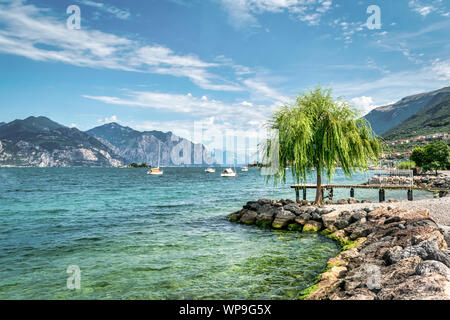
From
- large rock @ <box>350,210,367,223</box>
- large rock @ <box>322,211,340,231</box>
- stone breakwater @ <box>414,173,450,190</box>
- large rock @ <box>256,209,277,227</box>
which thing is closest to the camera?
large rock @ <box>350,210,367,223</box>

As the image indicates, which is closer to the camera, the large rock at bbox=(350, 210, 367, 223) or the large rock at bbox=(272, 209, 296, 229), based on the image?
the large rock at bbox=(350, 210, 367, 223)

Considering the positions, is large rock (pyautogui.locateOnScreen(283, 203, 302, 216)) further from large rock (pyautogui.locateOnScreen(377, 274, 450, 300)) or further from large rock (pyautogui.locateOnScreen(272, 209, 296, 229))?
large rock (pyautogui.locateOnScreen(377, 274, 450, 300))

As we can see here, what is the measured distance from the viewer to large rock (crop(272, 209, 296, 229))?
18.4m

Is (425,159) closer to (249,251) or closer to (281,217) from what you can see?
(281,217)

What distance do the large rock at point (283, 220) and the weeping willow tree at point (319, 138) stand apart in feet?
11.5

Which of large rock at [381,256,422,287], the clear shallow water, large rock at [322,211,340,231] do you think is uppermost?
large rock at [381,256,422,287]

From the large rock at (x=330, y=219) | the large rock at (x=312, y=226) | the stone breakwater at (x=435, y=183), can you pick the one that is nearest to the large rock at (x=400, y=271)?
the large rock at (x=330, y=219)

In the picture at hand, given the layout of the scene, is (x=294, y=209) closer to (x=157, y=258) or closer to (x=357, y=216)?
(x=357, y=216)

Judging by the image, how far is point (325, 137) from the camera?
801 inches

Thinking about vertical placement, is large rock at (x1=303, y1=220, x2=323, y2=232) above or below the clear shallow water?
above

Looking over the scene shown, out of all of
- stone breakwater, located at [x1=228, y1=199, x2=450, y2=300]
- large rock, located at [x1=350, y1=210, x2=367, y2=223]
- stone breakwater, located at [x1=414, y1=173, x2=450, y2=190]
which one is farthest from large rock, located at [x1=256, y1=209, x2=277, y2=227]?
stone breakwater, located at [x1=414, y1=173, x2=450, y2=190]

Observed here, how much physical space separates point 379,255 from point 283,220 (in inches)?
354

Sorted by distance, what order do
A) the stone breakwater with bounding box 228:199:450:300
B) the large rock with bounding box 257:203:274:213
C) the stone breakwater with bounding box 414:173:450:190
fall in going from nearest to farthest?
1. the stone breakwater with bounding box 228:199:450:300
2. the large rock with bounding box 257:203:274:213
3. the stone breakwater with bounding box 414:173:450:190
